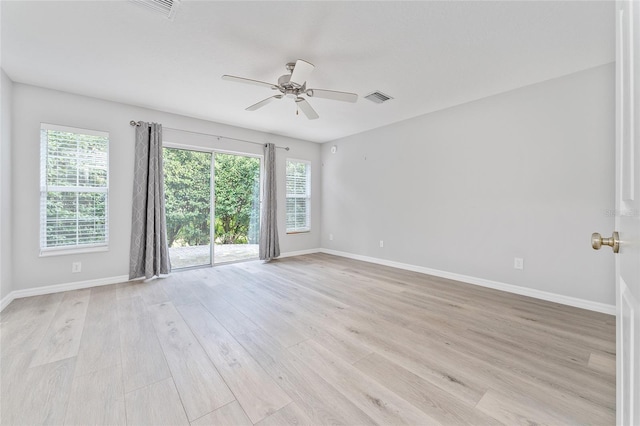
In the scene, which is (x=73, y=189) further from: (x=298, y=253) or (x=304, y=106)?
(x=298, y=253)

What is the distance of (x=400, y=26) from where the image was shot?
211 centimetres

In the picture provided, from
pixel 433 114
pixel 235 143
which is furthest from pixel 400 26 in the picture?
pixel 235 143

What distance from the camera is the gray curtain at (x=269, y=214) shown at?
505 cm

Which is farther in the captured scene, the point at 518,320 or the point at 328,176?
Result: the point at 328,176

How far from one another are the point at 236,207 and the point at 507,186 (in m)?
4.31

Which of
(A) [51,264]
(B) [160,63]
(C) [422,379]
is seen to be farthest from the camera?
(A) [51,264]

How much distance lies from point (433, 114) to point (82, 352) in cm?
482

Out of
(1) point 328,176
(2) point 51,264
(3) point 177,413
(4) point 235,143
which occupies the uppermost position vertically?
(4) point 235,143

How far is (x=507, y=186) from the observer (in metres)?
3.31

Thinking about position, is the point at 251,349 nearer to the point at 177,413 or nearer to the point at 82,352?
the point at 177,413

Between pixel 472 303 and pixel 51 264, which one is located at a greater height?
pixel 51 264

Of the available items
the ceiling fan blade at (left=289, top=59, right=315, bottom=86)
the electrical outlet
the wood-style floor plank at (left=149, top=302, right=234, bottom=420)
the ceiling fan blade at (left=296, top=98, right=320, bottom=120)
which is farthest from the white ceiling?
the wood-style floor plank at (left=149, top=302, right=234, bottom=420)

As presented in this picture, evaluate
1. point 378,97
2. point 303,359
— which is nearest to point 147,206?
point 303,359

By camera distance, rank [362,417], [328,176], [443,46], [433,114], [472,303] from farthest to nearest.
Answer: [328,176]
[433,114]
[472,303]
[443,46]
[362,417]
